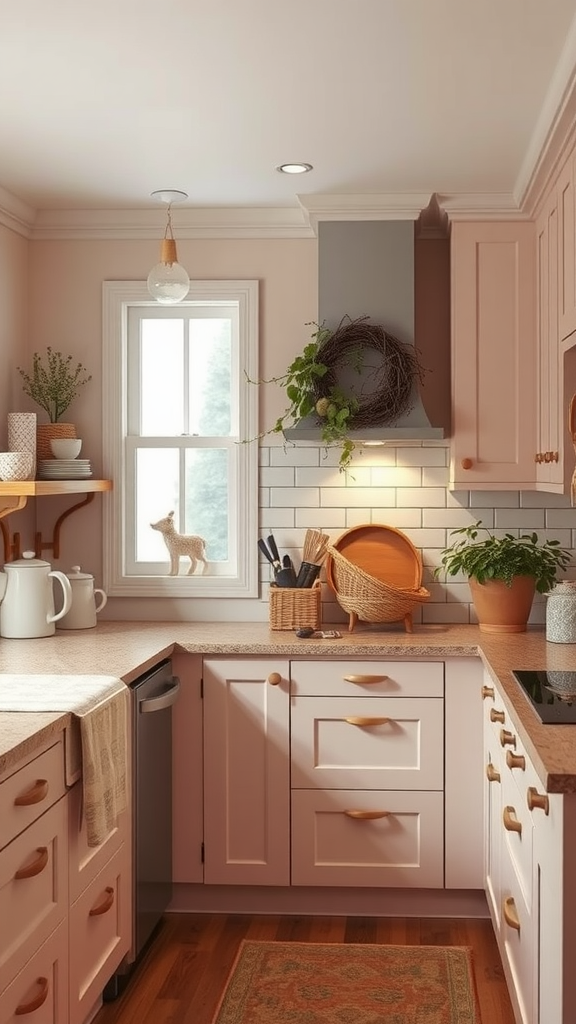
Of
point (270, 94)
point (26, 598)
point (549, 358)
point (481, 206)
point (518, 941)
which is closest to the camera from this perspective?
point (518, 941)

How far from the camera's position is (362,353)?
3.90 meters

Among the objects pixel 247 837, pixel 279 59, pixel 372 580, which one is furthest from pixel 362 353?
pixel 247 837

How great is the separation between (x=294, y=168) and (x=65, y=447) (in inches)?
51.3

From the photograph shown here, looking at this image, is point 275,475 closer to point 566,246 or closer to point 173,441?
point 173,441

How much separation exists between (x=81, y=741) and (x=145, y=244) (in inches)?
89.1

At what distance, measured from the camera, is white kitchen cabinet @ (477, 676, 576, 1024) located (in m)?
1.91

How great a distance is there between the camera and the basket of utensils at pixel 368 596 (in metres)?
3.82

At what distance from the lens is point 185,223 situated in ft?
13.6

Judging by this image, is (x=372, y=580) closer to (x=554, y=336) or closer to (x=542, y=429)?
(x=542, y=429)

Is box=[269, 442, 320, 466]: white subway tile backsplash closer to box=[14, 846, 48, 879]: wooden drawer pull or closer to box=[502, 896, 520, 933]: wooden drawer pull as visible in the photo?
box=[502, 896, 520, 933]: wooden drawer pull

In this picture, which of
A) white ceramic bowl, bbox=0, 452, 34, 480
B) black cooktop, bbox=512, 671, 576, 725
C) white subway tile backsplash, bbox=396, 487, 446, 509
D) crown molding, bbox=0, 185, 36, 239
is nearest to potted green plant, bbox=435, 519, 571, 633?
white subway tile backsplash, bbox=396, 487, 446, 509

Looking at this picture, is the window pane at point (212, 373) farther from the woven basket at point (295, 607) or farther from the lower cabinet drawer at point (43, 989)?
the lower cabinet drawer at point (43, 989)

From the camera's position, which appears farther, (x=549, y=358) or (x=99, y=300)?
(x=99, y=300)

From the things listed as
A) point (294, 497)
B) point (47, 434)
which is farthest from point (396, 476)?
point (47, 434)
